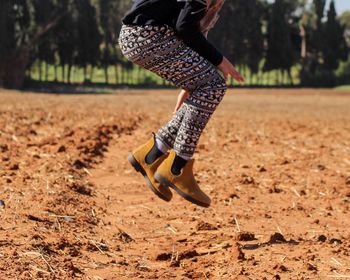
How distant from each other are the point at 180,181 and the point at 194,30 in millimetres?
1069

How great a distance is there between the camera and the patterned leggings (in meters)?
4.46

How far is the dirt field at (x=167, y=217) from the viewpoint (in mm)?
3893

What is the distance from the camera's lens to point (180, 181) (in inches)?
184

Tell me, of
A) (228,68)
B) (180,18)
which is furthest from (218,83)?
(180,18)

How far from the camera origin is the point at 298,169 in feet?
Result: 28.3

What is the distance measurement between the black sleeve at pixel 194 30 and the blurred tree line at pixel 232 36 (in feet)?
182

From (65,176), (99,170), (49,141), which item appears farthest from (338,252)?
(49,141)

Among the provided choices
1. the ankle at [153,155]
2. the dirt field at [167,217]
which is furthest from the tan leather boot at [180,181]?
the dirt field at [167,217]

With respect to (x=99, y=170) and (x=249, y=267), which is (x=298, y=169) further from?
(x=249, y=267)

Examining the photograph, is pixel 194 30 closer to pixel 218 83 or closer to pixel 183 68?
pixel 183 68

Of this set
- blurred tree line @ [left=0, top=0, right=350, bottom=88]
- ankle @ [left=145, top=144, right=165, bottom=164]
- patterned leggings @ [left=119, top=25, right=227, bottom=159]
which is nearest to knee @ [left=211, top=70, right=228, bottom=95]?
patterned leggings @ [left=119, top=25, right=227, bottom=159]

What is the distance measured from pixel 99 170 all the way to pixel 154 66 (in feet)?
11.8

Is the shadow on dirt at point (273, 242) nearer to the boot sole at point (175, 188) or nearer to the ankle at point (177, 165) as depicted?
the boot sole at point (175, 188)

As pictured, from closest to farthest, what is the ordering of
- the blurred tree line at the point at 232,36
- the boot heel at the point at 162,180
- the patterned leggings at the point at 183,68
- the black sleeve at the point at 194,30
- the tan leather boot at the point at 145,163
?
the black sleeve at the point at 194,30 → the patterned leggings at the point at 183,68 → the boot heel at the point at 162,180 → the tan leather boot at the point at 145,163 → the blurred tree line at the point at 232,36
